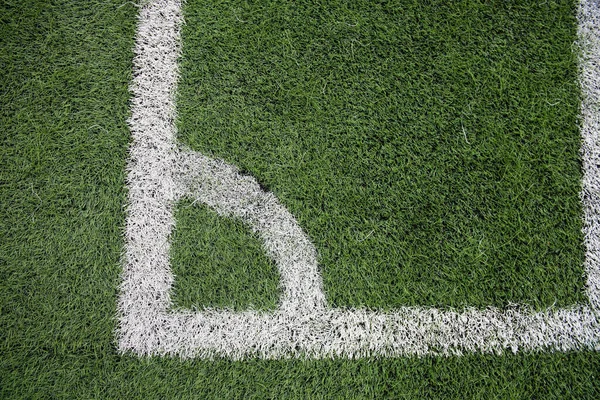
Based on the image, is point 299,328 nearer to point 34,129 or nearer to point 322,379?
point 322,379

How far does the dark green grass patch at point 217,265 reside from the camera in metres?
2.00

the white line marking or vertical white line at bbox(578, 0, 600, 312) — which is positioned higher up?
vertical white line at bbox(578, 0, 600, 312)

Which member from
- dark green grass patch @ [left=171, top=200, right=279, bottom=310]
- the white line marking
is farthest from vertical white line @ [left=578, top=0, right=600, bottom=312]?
dark green grass patch @ [left=171, top=200, right=279, bottom=310]

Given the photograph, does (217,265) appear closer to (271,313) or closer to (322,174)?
(271,313)

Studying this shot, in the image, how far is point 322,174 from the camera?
207 centimetres

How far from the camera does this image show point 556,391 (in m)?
1.97

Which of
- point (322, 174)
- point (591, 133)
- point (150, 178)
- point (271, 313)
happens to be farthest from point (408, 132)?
point (150, 178)

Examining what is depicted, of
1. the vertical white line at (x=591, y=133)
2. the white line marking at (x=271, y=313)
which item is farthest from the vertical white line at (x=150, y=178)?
the vertical white line at (x=591, y=133)

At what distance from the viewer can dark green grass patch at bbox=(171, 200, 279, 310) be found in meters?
2.00

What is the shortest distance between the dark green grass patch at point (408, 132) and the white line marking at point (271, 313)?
0.22ft

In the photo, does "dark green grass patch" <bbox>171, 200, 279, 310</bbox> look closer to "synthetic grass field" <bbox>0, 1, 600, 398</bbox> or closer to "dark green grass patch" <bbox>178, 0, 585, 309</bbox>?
"synthetic grass field" <bbox>0, 1, 600, 398</bbox>

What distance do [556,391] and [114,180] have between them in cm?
223

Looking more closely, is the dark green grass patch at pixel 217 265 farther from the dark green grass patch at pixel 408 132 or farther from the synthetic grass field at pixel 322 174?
the dark green grass patch at pixel 408 132

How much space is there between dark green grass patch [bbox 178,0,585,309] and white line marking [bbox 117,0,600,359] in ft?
0.22
